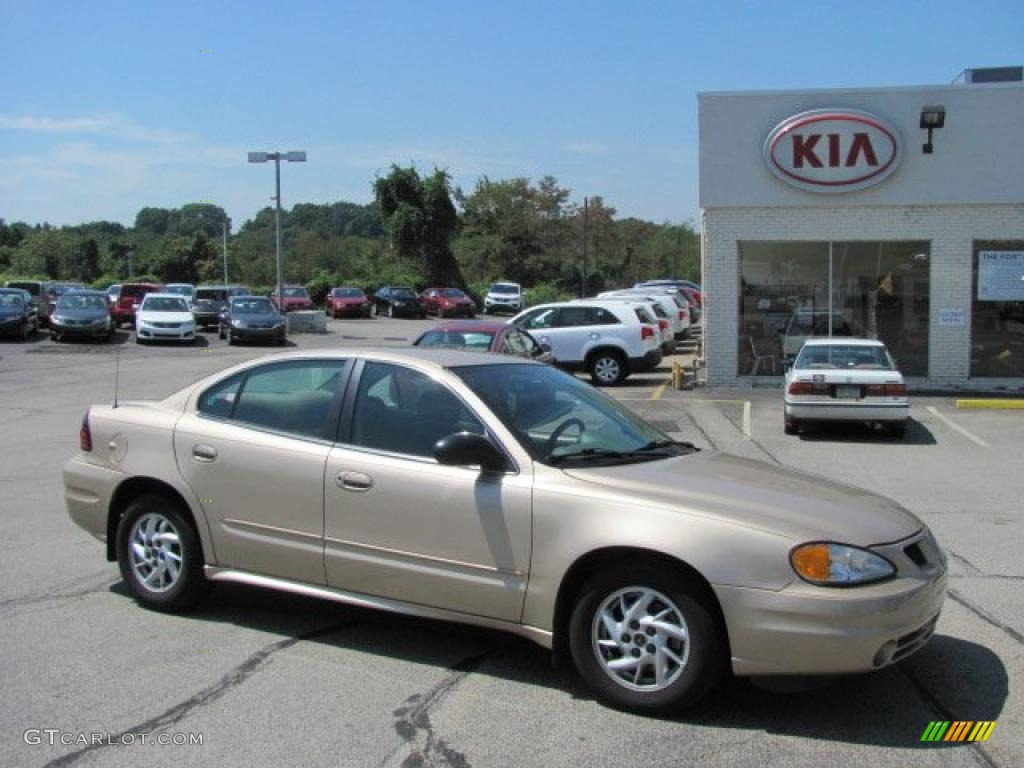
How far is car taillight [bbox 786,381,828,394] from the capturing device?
13.7m

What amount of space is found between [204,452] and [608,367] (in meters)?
15.8

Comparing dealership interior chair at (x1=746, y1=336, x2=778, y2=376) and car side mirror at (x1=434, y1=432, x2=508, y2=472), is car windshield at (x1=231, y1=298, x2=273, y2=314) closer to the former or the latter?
dealership interior chair at (x1=746, y1=336, x2=778, y2=376)

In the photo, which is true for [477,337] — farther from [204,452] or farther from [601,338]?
[204,452]

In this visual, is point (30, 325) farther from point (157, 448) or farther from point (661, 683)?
point (661, 683)

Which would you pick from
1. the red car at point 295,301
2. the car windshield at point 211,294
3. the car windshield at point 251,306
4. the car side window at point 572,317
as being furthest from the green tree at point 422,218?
the car side window at point 572,317

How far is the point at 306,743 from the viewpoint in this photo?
13.3 feet

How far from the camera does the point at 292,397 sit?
18.2 feet

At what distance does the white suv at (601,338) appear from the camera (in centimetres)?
2073

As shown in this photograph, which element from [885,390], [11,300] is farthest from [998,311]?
[11,300]

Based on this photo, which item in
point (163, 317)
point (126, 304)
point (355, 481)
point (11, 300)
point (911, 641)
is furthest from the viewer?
point (126, 304)

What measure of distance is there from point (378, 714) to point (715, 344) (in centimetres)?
1645

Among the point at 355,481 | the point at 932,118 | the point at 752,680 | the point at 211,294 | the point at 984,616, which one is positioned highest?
the point at 932,118

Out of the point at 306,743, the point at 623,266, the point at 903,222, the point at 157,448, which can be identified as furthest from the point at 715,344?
the point at 623,266

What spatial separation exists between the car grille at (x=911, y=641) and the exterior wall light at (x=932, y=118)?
16.4m
